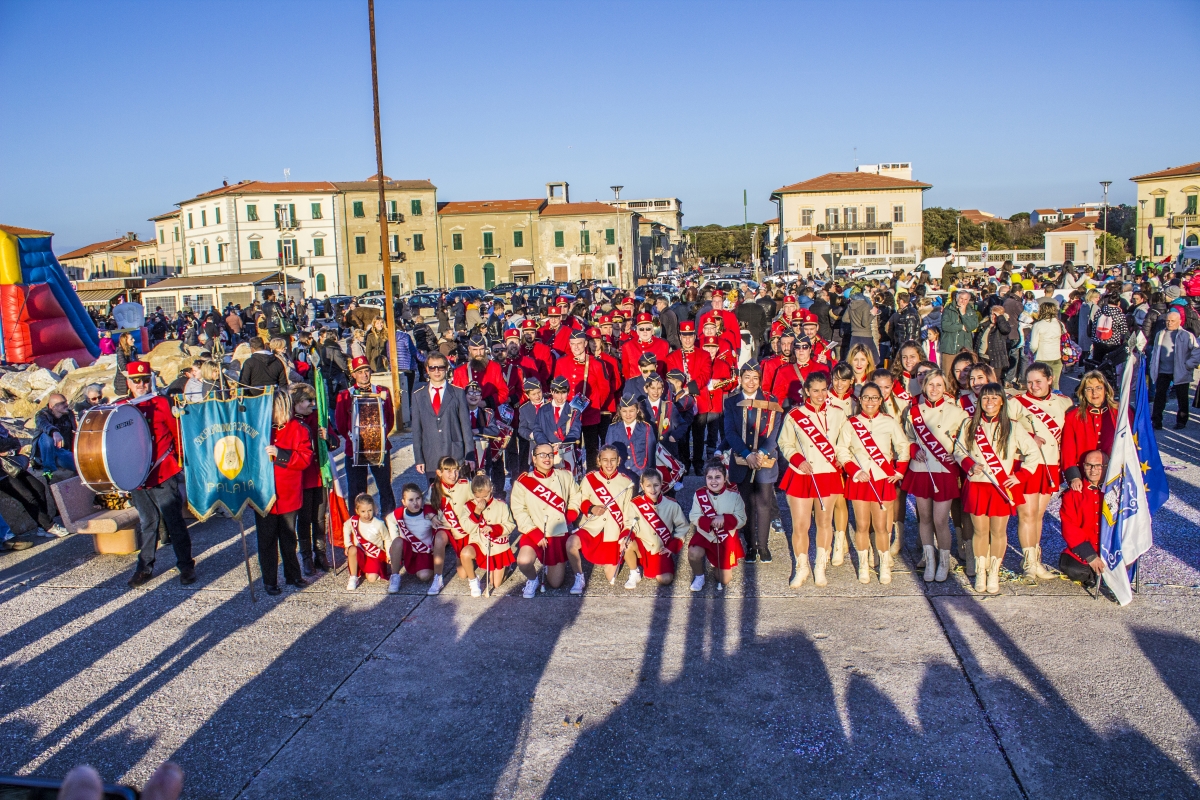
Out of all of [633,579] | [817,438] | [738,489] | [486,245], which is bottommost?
[633,579]

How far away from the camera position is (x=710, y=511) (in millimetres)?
6520

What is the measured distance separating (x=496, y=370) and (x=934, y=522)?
15.1 feet

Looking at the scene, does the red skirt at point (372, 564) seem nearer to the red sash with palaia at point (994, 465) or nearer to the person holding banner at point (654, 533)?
the person holding banner at point (654, 533)

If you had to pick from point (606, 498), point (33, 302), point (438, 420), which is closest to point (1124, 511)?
point (606, 498)

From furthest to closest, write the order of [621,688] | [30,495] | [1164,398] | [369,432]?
[1164,398]
[30,495]
[369,432]
[621,688]

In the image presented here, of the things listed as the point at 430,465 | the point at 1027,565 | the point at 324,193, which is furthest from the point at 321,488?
the point at 324,193

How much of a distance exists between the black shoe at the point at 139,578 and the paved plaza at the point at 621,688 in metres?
0.10

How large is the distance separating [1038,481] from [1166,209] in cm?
7209

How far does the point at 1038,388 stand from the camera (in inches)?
240

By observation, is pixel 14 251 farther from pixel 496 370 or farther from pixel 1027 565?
pixel 1027 565

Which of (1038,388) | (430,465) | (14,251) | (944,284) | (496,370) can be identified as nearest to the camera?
(1038,388)

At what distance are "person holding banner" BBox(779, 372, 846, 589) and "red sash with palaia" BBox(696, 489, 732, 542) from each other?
0.50 m

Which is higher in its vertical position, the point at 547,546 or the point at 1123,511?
the point at 1123,511

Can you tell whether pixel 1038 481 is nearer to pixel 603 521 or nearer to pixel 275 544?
pixel 603 521
